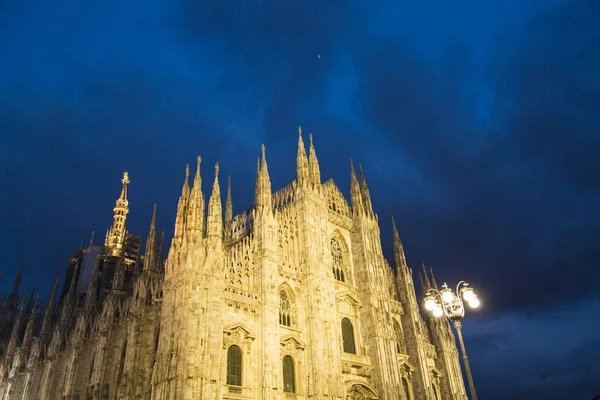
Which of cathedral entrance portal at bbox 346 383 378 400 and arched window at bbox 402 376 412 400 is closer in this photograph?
cathedral entrance portal at bbox 346 383 378 400

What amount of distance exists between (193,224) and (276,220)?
337 inches

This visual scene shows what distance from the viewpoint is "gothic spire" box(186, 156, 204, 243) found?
2984 centimetres

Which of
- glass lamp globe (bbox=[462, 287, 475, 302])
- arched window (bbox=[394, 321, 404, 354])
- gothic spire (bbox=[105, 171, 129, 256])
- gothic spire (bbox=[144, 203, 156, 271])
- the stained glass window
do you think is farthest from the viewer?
gothic spire (bbox=[105, 171, 129, 256])

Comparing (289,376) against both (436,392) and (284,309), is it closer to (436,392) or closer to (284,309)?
(284,309)

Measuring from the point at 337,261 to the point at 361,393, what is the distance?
11.9 meters

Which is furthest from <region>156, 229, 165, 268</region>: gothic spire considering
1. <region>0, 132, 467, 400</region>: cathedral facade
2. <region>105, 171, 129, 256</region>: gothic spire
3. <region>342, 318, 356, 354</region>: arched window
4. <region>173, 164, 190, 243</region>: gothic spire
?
<region>105, 171, 129, 256</region>: gothic spire

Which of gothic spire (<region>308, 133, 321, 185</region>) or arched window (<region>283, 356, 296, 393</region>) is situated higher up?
gothic spire (<region>308, 133, 321, 185</region>)

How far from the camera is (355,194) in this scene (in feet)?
157

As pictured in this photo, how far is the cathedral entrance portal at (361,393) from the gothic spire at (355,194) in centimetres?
1745

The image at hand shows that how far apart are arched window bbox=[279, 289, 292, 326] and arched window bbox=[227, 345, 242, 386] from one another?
200 inches

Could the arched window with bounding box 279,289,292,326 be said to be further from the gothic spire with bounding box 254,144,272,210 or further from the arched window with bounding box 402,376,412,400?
the arched window with bounding box 402,376,412,400

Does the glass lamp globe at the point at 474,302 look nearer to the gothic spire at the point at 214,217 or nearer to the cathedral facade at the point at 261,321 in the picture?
the cathedral facade at the point at 261,321

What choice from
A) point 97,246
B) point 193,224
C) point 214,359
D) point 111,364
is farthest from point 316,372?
point 97,246

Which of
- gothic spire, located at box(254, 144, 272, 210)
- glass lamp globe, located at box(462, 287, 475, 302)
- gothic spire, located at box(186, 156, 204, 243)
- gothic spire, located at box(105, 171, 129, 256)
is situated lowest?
glass lamp globe, located at box(462, 287, 475, 302)
